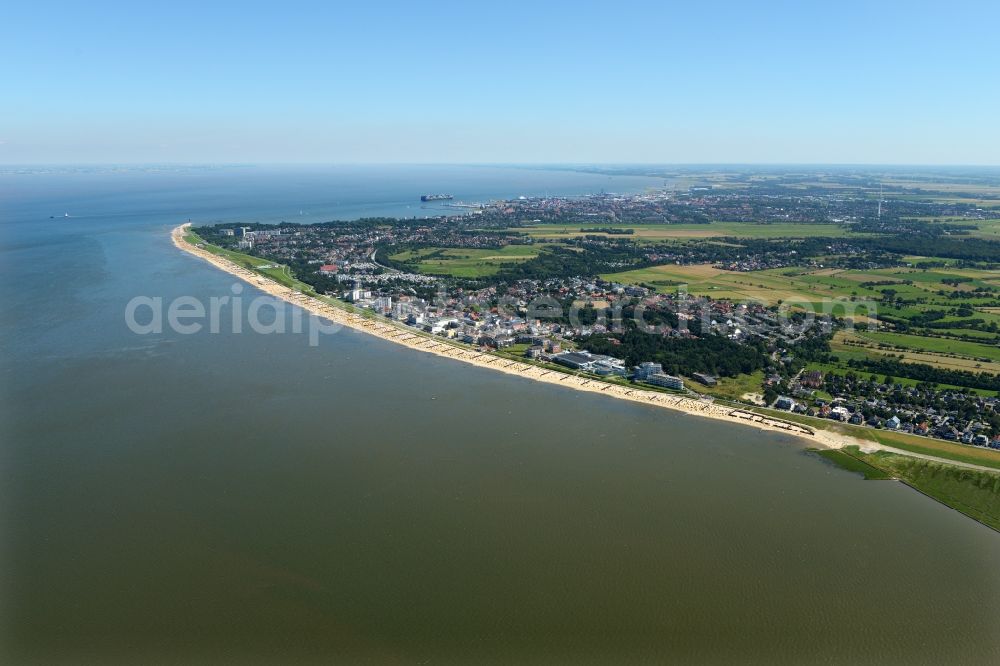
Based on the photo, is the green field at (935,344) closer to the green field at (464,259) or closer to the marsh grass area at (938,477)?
the marsh grass area at (938,477)

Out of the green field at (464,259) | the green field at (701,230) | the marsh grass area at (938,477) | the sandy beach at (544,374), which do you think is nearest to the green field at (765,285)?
the green field at (464,259)

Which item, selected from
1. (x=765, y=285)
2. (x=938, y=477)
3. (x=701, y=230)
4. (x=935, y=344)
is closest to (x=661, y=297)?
(x=765, y=285)

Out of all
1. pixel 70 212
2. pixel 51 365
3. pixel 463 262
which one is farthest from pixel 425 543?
pixel 70 212

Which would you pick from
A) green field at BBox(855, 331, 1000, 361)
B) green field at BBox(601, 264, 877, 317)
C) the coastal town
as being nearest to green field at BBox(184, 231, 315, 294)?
the coastal town

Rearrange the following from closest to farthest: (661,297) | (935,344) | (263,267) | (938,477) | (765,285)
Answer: (938,477) < (935,344) < (661,297) < (765,285) < (263,267)

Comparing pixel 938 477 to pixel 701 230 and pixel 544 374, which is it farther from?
pixel 701 230

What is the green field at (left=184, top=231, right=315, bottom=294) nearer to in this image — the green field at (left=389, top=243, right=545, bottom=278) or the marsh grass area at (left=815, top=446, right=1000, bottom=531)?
the green field at (left=389, top=243, right=545, bottom=278)
